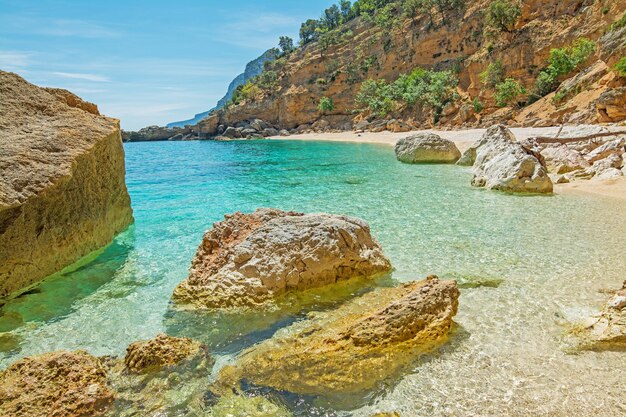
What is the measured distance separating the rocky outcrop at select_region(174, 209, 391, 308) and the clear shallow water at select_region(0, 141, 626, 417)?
53 cm

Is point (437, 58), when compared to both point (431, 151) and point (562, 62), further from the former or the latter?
point (431, 151)

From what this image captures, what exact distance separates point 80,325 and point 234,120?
3731 inches

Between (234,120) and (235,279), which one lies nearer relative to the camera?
(235,279)

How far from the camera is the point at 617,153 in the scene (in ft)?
58.6

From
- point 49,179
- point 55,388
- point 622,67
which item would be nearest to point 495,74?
point 622,67

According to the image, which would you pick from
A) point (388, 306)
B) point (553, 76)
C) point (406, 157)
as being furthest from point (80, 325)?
point (553, 76)

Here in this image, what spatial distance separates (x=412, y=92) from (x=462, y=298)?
6170 centimetres

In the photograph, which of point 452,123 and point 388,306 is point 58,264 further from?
point 452,123

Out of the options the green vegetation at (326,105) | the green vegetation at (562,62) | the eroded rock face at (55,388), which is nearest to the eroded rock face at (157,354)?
the eroded rock face at (55,388)

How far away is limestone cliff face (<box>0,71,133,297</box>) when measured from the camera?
6824 mm

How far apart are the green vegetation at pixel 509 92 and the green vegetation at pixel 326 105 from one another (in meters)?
38.7

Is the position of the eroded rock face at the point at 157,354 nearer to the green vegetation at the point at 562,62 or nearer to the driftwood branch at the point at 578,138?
the driftwood branch at the point at 578,138

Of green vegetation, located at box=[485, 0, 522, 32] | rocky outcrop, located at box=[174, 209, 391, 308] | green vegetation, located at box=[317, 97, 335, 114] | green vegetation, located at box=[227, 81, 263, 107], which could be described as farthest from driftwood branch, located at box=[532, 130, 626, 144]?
green vegetation, located at box=[227, 81, 263, 107]

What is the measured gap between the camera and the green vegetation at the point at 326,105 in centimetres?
8094
